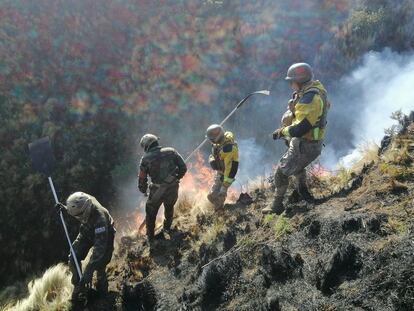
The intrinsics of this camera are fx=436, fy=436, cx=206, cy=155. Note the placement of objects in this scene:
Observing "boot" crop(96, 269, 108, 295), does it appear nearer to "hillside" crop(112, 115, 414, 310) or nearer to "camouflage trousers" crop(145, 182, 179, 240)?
"hillside" crop(112, 115, 414, 310)

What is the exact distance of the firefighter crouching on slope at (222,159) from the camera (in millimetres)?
8227

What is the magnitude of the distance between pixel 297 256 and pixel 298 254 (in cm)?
4

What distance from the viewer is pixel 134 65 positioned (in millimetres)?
17781

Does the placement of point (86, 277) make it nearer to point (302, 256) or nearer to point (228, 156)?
point (302, 256)

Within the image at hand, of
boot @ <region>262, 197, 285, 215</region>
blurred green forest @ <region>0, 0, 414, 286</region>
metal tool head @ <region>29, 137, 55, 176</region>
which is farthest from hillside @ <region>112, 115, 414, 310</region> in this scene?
blurred green forest @ <region>0, 0, 414, 286</region>

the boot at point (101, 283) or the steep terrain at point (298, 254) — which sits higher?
the steep terrain at point (298, 254)

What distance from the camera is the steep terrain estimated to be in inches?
175

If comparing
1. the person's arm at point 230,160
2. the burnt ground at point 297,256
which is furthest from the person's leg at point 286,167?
the person's arm at point 230,160

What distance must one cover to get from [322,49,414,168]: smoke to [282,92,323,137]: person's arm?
752 centimetres

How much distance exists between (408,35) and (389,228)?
42.2 ft

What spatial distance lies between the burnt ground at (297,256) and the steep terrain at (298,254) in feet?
0.04

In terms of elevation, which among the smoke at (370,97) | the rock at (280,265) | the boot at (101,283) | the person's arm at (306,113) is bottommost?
the boot at (101,283)

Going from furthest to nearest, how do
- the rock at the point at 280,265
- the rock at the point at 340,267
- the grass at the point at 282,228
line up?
the grass at the point at 282,228 < the rock at the point at 280,265 < the rock at the point at 340,267

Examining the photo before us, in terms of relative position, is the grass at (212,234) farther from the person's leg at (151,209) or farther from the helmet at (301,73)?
the helmet at (301,73)
